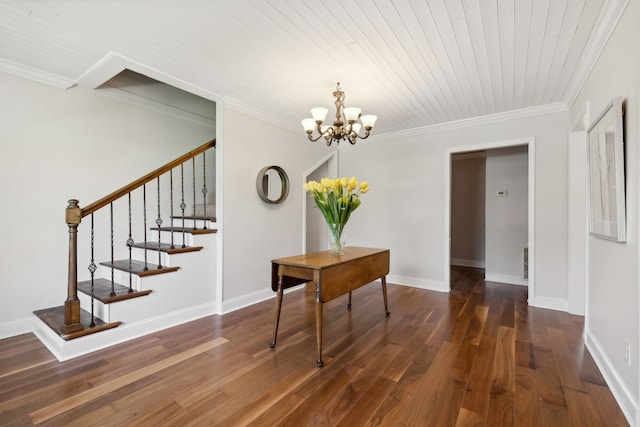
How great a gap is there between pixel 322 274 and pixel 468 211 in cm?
526

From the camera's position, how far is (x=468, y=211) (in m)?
6.43

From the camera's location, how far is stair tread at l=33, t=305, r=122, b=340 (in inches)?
91.2

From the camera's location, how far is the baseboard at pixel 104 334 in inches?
89.5

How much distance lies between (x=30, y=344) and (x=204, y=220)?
5.74ft

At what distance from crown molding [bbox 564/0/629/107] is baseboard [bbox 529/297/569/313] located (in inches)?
89.2

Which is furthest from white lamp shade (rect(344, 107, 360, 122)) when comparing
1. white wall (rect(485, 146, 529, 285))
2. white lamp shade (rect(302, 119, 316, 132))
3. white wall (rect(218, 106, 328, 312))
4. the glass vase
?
white wall (rect(485, 146, 529, 285))

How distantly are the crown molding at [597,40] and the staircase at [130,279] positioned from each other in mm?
3488

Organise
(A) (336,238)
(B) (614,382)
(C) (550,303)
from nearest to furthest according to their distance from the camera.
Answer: (B) (614,382)
(A) (336,238)
(C) (550,303)

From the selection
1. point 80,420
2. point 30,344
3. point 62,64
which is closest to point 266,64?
point 62,64

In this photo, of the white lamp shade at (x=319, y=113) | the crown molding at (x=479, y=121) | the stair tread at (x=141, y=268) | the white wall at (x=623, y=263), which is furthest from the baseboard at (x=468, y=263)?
the stair tread at (x=141, y=268)

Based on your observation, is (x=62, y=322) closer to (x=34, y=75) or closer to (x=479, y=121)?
(x=34, y=75)

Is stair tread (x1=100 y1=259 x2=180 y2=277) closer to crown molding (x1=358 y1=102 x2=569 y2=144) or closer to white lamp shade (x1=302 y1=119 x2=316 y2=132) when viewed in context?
white lamp shade (x1=302 y1=119 x2=316 y2=132)

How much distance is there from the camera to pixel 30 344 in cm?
249

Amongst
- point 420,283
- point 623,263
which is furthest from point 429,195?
point 623,263
